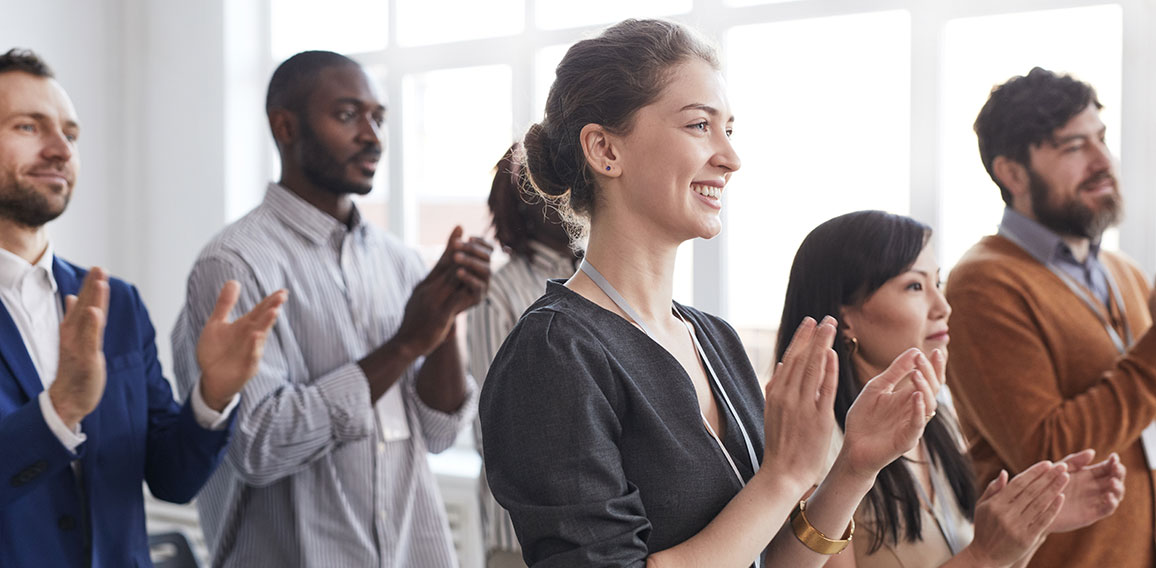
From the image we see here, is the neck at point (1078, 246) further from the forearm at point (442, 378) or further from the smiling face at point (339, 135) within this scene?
the smiling face at point (339, 135)

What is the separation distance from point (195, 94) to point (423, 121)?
94 cm

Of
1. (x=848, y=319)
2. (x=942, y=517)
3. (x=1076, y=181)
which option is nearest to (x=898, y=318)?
(x=848, y=319)

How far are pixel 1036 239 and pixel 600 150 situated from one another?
4.36ft

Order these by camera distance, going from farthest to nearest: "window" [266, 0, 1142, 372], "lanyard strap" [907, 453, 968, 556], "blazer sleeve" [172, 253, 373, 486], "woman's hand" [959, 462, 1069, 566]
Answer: "window" [266, 0, 1142, 372] → "blazer sleeve" [172, 253, 373, 486] → "lanyard strap" [907, 453, 968, 556] → "woman's hand" [959, 462, 1069, 566]

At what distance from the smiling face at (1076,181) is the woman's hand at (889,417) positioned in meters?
1.18

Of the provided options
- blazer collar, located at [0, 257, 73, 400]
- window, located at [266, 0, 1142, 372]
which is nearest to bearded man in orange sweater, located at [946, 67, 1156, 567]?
window, located at [266, 0, 1142, 372]

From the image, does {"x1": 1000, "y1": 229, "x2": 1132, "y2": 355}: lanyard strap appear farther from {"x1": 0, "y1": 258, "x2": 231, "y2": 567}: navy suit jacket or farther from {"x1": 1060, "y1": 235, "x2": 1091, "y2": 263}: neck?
{"x1": 0, "y1": 258, "x2": 231, "y2": 567}: navy suit jacket

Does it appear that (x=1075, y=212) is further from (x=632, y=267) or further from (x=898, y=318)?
(x=632, y=267)

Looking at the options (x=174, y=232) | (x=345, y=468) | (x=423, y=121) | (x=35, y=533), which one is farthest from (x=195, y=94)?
(x=35, y=533)

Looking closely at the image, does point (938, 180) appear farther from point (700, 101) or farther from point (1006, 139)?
point (700, 101)

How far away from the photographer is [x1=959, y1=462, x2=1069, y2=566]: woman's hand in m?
1.52

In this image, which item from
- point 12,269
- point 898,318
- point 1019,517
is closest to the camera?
point 1019,517

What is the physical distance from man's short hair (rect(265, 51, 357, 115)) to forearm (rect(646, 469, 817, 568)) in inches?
60.6

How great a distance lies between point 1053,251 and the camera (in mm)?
2172
